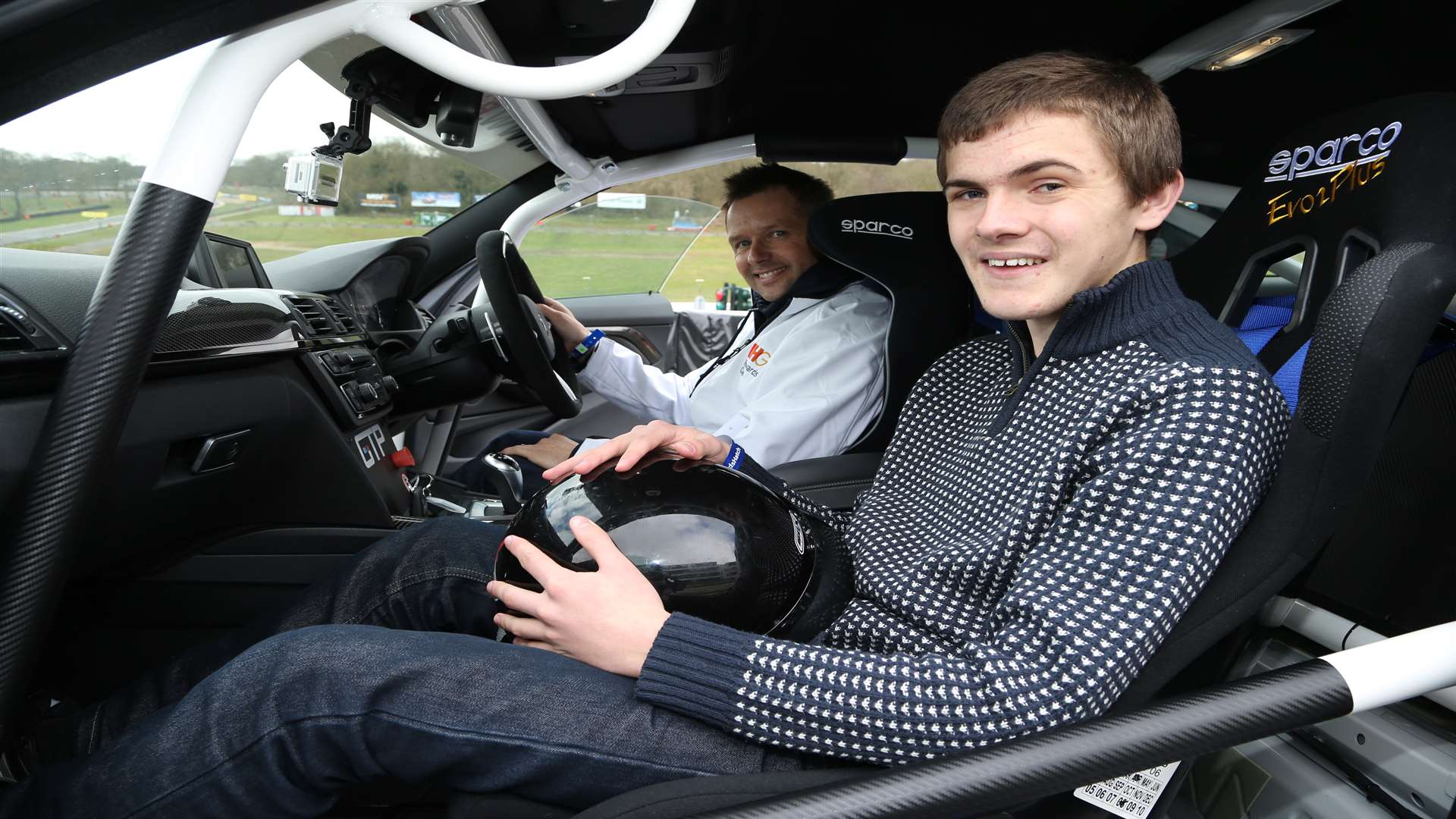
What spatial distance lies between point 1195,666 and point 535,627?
28.2 inches

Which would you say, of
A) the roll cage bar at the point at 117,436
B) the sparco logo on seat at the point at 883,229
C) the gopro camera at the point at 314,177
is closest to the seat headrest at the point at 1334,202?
the roll cage bar at the point at 117,436

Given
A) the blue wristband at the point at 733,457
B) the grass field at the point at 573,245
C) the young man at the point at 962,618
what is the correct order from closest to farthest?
the young man at the point at 962,618
the blue wristband at the point at 733,457
the grass field at the point at 573,245

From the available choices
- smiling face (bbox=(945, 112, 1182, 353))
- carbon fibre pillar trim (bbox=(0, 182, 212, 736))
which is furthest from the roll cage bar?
smiling face (bbox=(945, 112, 1182, 353))

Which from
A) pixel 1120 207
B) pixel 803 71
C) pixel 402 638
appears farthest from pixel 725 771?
pixel 803 71

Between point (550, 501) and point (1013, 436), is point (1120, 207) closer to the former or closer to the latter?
point (1013, 436)

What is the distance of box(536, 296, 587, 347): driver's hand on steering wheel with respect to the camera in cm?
218

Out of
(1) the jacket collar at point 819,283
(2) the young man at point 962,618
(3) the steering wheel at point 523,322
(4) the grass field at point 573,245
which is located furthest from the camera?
(1) the jacket collar at point 819,283

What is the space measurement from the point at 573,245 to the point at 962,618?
2.26m

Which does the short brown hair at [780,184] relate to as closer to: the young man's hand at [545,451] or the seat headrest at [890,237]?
the seat headrest at [890,237]

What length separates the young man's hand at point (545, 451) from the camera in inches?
83.0

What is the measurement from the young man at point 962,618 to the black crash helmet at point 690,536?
0.06 meters

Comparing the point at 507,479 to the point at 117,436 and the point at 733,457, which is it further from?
the point at 117,436

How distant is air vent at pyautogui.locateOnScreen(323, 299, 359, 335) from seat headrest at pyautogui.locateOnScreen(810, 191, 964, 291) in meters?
1.02

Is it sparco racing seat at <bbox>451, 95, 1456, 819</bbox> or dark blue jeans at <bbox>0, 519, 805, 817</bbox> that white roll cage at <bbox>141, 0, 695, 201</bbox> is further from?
sparco racing seat at <bbox>451, 95, 1456, 819</bbox>
